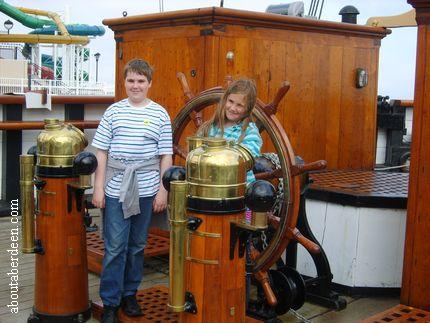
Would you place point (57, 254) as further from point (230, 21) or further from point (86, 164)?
point (230, 21)

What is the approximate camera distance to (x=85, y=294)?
2928 mm

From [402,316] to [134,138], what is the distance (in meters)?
1.36

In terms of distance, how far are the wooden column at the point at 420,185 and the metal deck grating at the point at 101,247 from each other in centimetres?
145

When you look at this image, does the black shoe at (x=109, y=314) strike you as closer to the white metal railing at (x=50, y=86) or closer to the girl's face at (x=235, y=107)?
the girl's face at (x=235, y=107)

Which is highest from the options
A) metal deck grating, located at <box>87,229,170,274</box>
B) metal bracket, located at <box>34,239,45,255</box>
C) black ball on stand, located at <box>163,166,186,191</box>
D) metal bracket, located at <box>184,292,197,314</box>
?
black ball on stand, located at <box>163,166,186,191</box>

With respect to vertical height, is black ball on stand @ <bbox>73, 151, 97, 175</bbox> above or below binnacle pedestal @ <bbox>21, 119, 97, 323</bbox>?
above

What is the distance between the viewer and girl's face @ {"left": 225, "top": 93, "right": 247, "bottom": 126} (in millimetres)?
2520

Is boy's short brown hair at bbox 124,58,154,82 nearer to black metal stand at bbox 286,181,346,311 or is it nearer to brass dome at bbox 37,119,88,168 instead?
brass dome at bbox 37,119,88,168

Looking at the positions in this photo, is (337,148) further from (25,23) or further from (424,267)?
(25,23)

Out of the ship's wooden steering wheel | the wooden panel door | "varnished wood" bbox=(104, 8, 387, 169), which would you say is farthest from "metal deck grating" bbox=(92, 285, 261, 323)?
the wooden panel door

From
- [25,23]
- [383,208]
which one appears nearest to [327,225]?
[383,208]

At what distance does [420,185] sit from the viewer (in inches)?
113

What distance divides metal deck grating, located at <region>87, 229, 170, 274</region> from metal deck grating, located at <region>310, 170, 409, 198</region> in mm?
957

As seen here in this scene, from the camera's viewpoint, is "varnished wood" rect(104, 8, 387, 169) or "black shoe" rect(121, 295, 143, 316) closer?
"black shoe" rect(121, 295, 143, 316)
